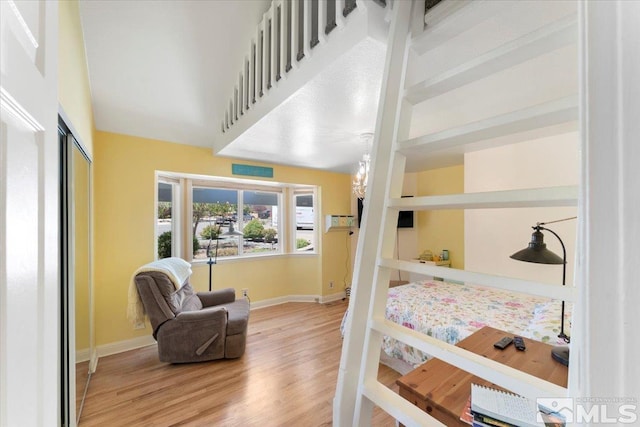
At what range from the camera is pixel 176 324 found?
8.18ft

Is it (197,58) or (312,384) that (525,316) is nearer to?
(312,384)

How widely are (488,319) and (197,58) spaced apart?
3228 millimetres

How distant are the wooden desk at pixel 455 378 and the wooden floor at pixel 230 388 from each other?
3.35ft

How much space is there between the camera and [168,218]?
3633mm

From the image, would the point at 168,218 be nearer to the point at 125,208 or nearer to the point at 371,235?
the point at 125,208

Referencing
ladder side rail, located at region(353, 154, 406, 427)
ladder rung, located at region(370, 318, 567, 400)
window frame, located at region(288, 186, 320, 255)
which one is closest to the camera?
ladder rung, located at region(370, 318, 567, 400)

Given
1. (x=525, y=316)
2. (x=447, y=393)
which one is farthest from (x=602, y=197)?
(x=525, y=316)

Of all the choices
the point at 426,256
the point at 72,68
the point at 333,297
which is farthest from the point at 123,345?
the point at 426,256

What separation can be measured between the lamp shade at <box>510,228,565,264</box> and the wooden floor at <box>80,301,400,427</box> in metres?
1.46

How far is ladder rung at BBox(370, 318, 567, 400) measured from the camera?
0.55m

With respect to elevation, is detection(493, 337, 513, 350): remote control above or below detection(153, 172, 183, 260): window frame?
below

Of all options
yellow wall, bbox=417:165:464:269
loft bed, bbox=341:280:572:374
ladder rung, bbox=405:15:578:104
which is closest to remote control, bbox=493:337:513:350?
loft bed, bbox=341:280:572:374

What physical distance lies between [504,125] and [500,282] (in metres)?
0.41

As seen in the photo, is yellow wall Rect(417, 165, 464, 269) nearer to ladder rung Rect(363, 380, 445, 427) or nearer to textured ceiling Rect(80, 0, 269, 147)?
textured ceiling Rect(80, 0, 269, 147)
